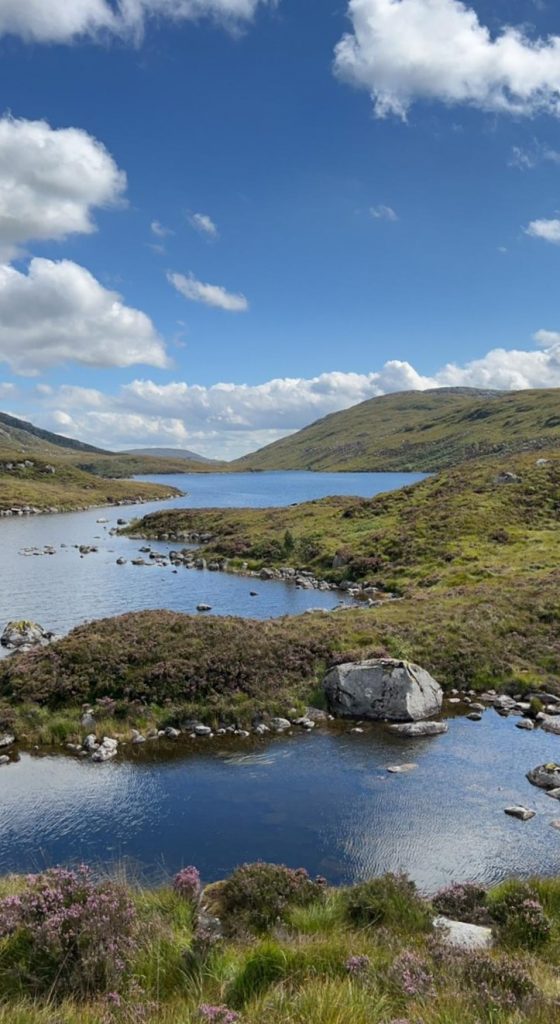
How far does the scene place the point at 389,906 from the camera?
12578mm

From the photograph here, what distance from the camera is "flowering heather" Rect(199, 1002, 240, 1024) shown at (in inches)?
284

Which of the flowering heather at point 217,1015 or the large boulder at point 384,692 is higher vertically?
the flowering heather at point 217,1015

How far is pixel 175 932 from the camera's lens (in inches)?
442

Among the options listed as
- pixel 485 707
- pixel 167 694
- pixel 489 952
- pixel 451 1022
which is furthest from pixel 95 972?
pixel 485 707

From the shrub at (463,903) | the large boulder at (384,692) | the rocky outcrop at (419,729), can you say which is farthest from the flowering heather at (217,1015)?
the large boulder at (384,692)

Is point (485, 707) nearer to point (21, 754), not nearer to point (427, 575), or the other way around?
point (21, 754)

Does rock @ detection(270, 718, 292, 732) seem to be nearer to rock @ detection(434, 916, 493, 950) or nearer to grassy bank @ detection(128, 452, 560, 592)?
rock @ detection(434, 916, 493, 950)

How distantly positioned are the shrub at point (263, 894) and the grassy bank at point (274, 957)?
0.11ft

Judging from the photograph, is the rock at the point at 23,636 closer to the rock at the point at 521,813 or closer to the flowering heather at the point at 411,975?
the rock at the point at 521,813

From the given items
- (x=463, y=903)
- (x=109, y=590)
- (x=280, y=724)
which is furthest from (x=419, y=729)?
(x=109, y=590)

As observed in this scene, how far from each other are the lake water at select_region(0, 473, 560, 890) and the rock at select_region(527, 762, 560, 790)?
1.31 ft

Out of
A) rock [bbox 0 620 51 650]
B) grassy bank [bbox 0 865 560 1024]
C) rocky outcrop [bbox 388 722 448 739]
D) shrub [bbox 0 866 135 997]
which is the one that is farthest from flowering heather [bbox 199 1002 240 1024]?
rock [bbox 0 620 51 650]

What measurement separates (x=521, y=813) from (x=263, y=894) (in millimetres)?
9921

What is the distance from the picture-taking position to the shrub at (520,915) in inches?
461
